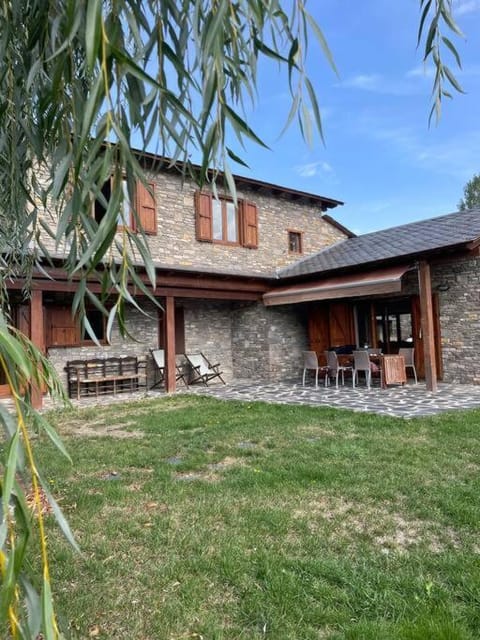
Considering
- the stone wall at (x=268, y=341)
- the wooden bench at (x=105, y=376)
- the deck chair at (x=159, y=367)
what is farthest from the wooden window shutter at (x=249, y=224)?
the wooden bench at (x=105, y=376)

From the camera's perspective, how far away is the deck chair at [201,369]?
13195mm

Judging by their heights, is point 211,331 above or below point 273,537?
above

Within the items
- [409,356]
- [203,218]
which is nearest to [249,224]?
[203,218]

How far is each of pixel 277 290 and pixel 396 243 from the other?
3.62 metres

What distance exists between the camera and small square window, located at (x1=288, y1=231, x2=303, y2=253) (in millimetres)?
15547

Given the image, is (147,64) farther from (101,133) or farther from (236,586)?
(236,586)

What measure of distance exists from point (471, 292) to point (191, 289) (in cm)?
695

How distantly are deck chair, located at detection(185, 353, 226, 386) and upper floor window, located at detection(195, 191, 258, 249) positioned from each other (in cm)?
360

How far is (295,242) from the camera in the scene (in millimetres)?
15766

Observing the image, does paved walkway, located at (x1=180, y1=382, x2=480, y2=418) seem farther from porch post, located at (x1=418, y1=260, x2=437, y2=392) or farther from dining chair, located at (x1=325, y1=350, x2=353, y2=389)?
dining chair, located at (x1=325, y1=350, x2=353, y2=389)

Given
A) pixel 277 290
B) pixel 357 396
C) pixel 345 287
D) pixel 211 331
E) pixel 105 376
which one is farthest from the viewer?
pixel 211 331

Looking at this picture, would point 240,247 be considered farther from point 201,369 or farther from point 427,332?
point 427,332

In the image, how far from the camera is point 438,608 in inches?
89.4

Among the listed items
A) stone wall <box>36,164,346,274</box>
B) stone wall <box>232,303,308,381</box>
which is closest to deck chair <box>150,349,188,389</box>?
stone wall <box>232,303,308,381</box>
